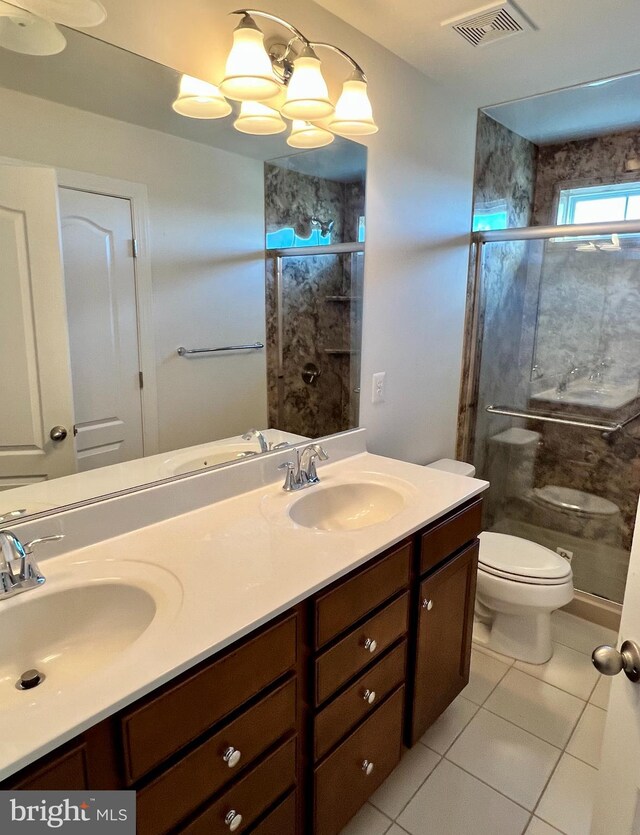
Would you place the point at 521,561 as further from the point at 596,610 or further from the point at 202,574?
the point at 202,574

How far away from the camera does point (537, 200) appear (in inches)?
121

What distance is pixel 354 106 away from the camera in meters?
1.65

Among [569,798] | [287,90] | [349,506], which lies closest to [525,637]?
[569,798]

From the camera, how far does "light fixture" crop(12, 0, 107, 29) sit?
3.59 ft

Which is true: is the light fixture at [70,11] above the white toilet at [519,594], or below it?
above

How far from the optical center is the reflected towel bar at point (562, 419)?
9.01ft

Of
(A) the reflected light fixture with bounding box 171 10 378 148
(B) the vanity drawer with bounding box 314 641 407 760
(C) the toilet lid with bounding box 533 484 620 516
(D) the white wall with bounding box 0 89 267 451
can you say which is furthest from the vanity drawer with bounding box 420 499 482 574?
(C) the toilet lid with bounding box 533 484 620 516

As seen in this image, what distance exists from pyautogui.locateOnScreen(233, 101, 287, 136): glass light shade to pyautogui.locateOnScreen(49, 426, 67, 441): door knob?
978 millimetres

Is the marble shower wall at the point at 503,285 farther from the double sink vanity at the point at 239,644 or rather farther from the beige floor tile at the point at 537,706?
the double sink vanity at the point at 239,644

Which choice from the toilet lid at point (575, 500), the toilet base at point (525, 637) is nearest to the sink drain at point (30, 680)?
the toilet base at point (525, 637)

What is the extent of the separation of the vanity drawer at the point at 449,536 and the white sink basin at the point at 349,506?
138 millimetres

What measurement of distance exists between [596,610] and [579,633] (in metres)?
0.16

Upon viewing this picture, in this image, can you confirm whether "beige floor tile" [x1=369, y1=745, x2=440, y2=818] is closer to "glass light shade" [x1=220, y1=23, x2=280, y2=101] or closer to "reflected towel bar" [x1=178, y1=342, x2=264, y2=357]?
"reflected towel bar" [x1=178, y1=342, x2=264, y2=357]

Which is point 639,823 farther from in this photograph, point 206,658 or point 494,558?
point 494,558
